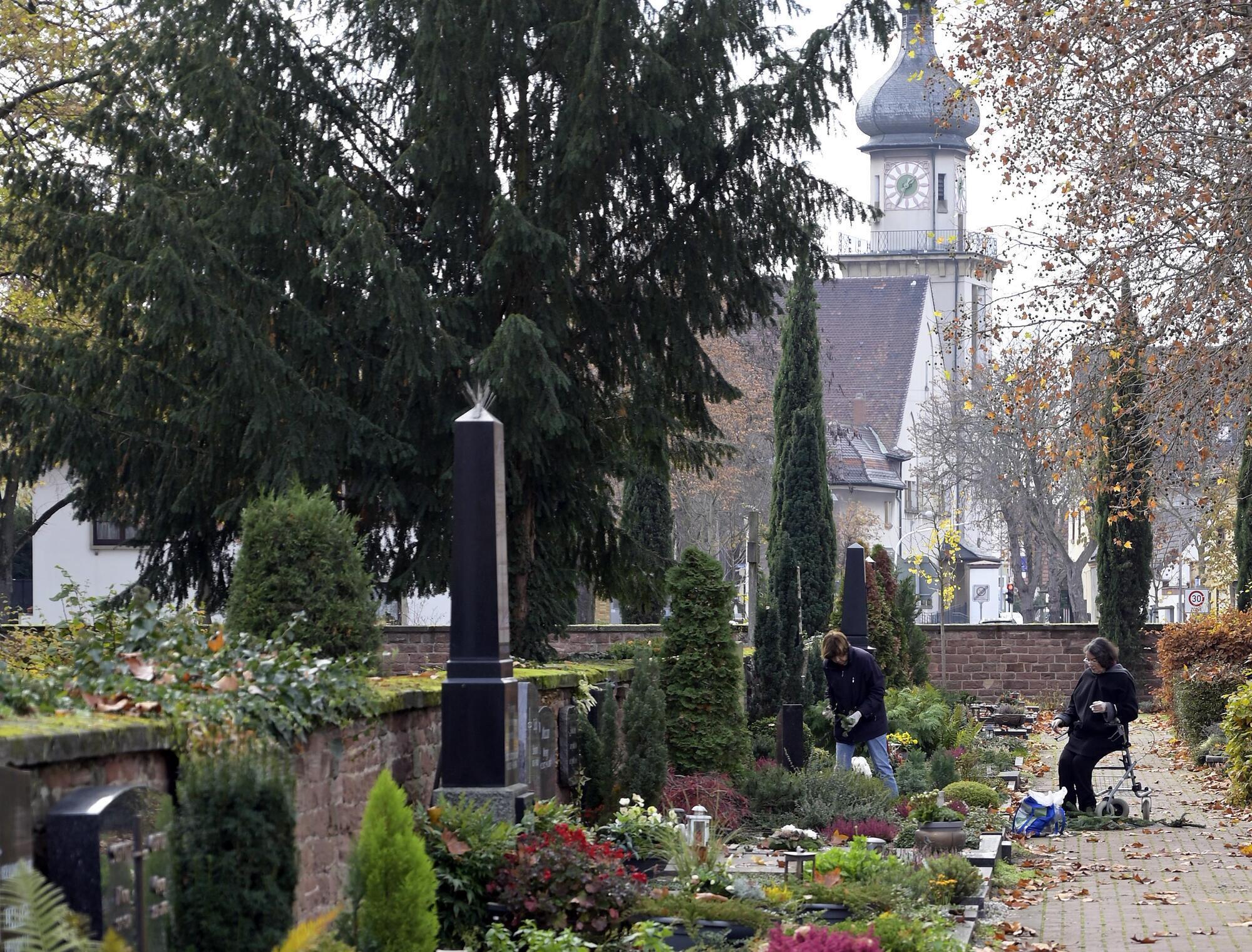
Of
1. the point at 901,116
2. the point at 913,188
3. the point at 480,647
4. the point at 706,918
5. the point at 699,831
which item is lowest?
the point at 706,918

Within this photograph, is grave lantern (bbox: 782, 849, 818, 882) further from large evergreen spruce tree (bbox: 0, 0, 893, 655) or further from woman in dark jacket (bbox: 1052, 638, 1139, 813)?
large evergreen spruce tree (bbox: 0, 0, 893, 655)

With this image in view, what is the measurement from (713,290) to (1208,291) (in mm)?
4679

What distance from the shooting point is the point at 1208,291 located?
13.8 metres

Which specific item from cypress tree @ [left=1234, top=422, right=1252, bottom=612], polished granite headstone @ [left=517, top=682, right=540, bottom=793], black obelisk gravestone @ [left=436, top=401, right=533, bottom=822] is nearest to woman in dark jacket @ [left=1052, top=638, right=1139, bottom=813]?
polished granite headstone @ [left=517, top=682, right=540, bottom=793]

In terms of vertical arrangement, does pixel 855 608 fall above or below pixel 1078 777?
above

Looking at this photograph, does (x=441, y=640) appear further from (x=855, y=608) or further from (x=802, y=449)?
(x=855, y=608)

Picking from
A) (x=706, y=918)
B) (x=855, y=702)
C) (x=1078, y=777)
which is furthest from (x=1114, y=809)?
(x=706, y=918)

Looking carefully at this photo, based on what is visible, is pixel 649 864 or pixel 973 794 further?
pixel 973 794

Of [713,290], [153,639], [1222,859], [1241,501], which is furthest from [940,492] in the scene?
→ [153,639]

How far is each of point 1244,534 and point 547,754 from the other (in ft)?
62.1

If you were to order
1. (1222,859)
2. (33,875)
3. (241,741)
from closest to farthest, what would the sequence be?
(33,875), (241,741), (1222,859)

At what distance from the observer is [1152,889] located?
10414mm

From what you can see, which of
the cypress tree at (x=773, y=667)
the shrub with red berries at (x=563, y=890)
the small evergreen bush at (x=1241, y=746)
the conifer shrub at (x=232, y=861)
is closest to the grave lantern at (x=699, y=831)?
the shrub with red berries at (x=563, y=890)

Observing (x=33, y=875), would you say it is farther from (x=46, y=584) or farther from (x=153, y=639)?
(x=46, y=584)
